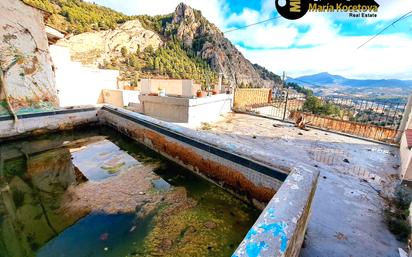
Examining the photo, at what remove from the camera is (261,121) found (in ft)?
24.6

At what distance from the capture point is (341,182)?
3160mm

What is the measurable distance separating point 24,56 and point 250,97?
356 inches

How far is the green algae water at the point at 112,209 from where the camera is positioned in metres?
1.81

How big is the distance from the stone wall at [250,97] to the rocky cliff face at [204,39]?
47.4 metres

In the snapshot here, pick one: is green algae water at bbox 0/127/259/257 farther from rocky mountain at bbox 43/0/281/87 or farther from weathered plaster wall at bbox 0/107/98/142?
rocky mountain at bbox 43/0/281/87

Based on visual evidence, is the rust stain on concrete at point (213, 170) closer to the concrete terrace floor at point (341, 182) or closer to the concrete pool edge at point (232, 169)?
the concrete pool edge at point (232, 169)

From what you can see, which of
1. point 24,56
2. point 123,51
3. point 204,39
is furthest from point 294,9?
point 204,39

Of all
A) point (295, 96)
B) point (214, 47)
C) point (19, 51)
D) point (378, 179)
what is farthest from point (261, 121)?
point (214, 47)

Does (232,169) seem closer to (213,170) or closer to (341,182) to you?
(213,170)

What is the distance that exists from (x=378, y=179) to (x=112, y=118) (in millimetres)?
6174

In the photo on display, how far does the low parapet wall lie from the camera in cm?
101

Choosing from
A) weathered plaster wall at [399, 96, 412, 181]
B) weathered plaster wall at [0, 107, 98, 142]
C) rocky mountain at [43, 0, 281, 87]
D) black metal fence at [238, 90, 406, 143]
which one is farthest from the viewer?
rocky mountain at [43, 0, 281, 87]

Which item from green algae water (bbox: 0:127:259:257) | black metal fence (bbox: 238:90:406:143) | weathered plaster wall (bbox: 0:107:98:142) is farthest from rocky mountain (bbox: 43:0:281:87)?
green algae water (bbox: 0:127:259:257)

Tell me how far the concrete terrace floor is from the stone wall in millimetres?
3364
